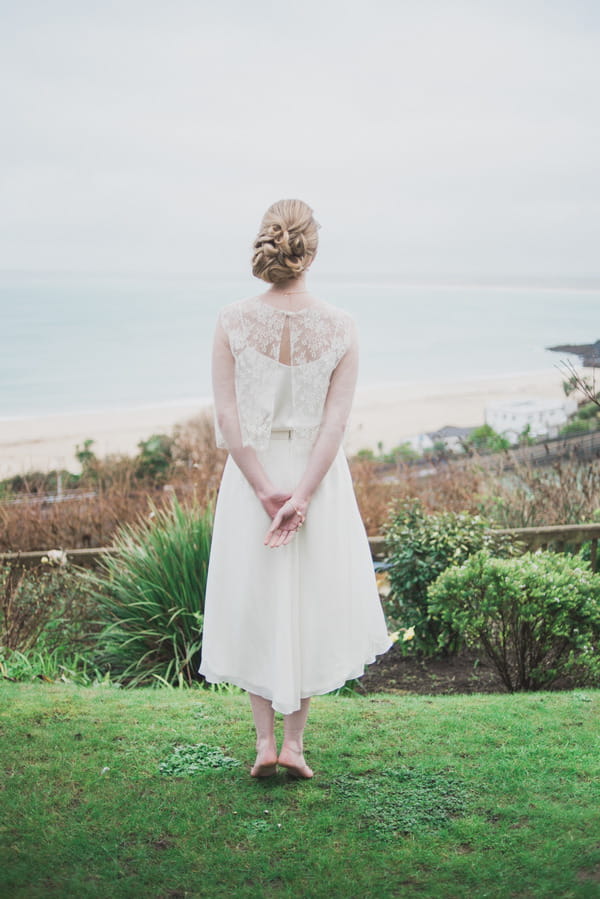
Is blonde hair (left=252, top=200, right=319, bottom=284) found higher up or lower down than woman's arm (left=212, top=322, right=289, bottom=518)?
higher up

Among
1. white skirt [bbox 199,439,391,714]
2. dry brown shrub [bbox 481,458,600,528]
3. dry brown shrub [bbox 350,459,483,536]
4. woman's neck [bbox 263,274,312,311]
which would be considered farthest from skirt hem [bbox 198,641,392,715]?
dry brown shrub [bbox 350,459,483,536]

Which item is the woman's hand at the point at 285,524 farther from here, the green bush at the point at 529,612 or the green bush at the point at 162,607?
the green bush at the point at 162,607

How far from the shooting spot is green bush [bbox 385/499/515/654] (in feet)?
17.1

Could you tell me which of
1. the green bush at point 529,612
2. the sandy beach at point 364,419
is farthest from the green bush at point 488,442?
the green bush at point 529,612

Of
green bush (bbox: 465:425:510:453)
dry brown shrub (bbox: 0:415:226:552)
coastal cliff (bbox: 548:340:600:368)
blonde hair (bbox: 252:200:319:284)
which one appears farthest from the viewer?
green bush (bbox: 465:425:510:453)

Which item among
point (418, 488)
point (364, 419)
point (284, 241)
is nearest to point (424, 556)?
point (284, 241)

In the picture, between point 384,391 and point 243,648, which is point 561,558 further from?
point 384,391

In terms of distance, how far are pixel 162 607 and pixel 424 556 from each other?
5.61ft

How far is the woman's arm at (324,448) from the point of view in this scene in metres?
2.82

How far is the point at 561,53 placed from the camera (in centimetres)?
4075

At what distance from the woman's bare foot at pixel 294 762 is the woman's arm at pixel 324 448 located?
807mm

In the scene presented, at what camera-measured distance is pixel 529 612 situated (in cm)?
425

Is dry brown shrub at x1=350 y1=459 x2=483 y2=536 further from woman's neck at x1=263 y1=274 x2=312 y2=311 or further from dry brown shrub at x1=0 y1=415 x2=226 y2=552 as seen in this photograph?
woman's neck at x1=263 y1=274 x2=312 y2=311
